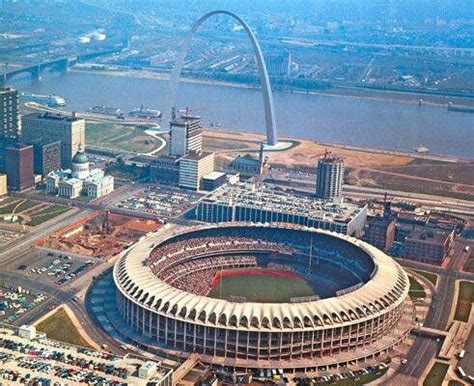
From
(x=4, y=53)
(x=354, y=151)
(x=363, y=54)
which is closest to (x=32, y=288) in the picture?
(x=354, y=151)

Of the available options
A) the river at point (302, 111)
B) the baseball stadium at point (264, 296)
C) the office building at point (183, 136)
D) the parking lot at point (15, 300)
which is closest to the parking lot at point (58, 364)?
the baseball stadium at point (264, 296)

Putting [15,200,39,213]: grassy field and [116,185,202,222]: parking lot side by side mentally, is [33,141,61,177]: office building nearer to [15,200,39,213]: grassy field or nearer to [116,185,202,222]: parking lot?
[15,200,39,213]: grassy field

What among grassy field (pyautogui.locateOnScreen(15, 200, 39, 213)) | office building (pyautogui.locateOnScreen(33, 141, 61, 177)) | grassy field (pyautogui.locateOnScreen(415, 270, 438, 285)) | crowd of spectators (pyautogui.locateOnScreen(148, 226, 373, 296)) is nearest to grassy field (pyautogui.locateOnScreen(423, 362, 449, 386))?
crowd of spectators (pyautogui.locateOnScreen(148, 226, 373, 296))

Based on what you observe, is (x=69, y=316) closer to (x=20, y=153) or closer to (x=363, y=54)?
(x=20, y=153)

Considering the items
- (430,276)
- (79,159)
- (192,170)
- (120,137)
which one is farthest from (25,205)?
(430,276)

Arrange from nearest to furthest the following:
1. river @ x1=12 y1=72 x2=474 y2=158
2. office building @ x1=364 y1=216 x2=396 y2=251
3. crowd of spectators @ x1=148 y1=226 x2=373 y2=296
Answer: crowd of spectators @ x1=148 y1=226 x2=373 y2=296, office building @ x1=364 y1=216 x2=396 y2=251, river @ x1=12 y1=72 x2=474 y2=158
